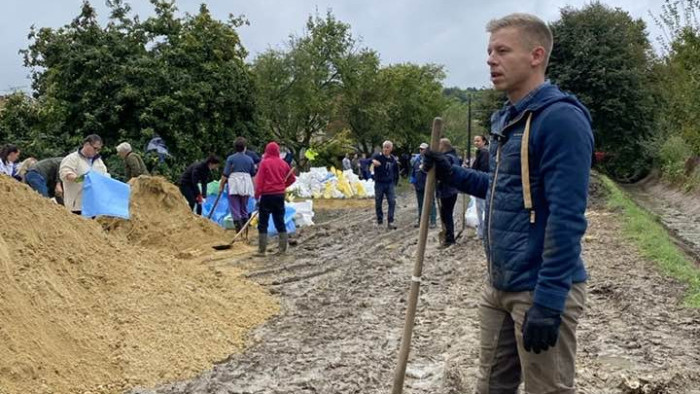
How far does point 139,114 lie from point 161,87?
3.65 ft

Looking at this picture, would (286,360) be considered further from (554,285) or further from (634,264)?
(634,264)

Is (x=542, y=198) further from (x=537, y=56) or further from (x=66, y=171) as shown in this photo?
(x=66, y=171)

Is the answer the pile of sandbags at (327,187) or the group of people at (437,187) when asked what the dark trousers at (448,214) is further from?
the pile of sandbags at (327,187)

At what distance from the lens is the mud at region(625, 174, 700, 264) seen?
1598 centimetres

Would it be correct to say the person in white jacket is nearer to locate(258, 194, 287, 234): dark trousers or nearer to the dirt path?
locate(258, 194, 287, 234): dark trousers

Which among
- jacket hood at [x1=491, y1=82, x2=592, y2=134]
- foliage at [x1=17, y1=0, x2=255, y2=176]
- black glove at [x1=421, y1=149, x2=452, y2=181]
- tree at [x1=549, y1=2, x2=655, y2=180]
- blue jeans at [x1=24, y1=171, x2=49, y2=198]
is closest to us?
jacket hood at [x1=491, y1=82, x2=592, y2=134]

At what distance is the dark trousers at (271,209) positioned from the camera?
1136cm

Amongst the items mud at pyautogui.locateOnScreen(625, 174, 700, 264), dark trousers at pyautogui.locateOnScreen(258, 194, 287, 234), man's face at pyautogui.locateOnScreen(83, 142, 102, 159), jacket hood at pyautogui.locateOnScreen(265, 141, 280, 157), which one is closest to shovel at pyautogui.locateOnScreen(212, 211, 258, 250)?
dark trousers at pyautogui.locateOnScreen(258, 194, 287, 234)

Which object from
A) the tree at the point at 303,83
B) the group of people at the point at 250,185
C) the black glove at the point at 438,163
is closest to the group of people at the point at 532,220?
the black glove at the point at 438,163

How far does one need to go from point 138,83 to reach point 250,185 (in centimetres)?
850

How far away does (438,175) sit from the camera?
133 inches

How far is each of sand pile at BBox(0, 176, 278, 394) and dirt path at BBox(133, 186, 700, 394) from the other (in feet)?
1.19

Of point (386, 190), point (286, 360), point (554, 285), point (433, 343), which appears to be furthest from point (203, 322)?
point (386, 190)

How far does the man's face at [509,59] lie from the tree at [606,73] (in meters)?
30.7
